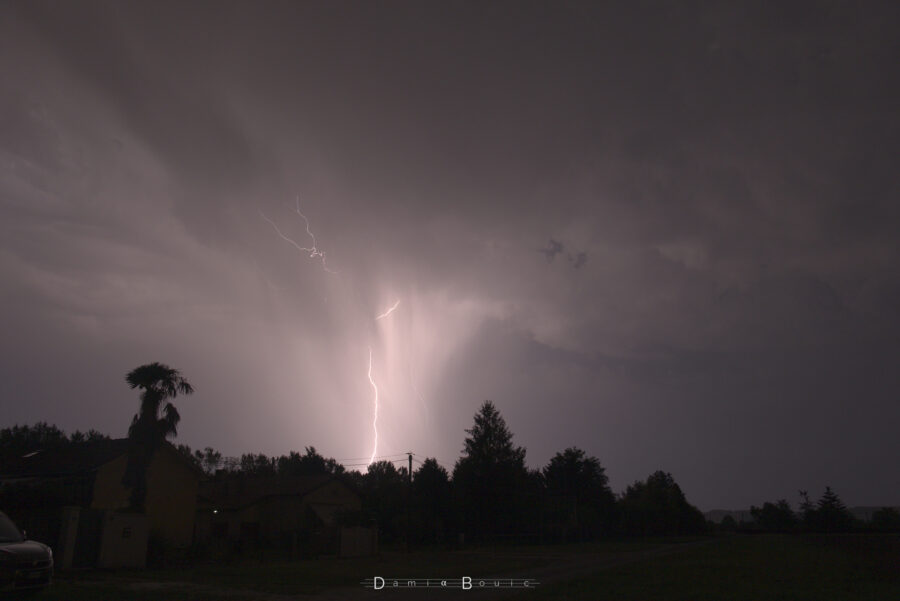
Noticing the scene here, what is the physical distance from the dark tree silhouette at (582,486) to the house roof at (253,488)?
137 ft

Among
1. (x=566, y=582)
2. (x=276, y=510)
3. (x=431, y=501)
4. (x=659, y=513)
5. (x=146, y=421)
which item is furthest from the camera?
(x=659, y=513)

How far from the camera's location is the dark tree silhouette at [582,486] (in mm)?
89250

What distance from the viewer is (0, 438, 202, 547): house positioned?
3273 centimetres

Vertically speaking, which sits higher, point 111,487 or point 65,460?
point 65,460

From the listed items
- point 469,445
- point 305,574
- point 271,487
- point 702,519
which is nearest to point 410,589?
point 305,574

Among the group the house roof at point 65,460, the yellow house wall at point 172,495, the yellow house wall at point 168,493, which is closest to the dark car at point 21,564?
the house roof at point 65,460

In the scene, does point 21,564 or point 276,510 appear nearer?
point 21,564

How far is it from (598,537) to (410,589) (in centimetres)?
6335

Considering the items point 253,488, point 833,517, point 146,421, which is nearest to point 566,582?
point 146,421

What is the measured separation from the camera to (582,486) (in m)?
98.8

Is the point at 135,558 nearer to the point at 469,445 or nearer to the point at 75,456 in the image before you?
the point at 75,456

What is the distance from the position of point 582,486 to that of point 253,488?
5950 cm

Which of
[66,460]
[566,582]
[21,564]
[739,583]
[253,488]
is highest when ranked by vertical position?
[66,460]

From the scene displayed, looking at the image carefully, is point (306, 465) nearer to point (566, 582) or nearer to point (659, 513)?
point (659, 513)
